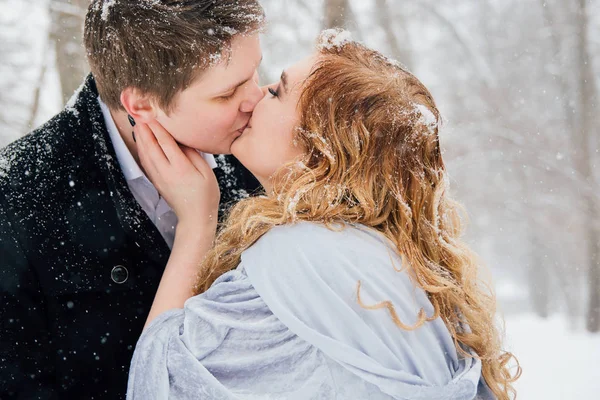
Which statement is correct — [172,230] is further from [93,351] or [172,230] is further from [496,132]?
[496,132]

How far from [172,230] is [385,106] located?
1153 mm

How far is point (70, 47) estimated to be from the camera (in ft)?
15.5

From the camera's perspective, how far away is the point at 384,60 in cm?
248

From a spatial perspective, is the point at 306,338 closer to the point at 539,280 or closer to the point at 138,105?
the point at 138,105

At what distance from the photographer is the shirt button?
2.56 meters

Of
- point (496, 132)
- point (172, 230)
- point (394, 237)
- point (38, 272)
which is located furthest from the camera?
point (496, 132)

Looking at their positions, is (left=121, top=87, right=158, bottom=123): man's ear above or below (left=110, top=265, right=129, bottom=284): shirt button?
above

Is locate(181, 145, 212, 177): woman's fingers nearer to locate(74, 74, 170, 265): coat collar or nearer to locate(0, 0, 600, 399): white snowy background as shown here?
locate(74, 74, 170, 265): coat collar

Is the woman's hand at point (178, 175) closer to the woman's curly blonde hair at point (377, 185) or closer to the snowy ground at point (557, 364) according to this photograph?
the woman's curly blonde hair at point (377, 185)

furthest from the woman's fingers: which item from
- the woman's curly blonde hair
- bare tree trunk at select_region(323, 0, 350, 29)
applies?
bare tree trunk at select_region(323, 0, 350, 29)

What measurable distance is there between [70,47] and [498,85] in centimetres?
1032

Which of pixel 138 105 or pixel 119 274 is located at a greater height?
pixel 138 105

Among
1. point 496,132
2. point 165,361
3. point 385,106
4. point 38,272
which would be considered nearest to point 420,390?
point 165,361

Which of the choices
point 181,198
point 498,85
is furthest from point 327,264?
point 498,85
